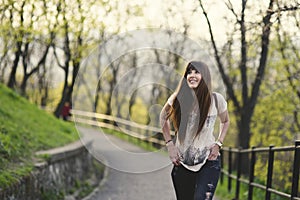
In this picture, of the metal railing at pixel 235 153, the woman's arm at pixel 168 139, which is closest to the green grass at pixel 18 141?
the metal railing at pixel 235 153

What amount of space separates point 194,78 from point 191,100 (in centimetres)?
19

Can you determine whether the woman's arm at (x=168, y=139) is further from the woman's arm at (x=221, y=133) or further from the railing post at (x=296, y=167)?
the railing post at (x=296, y=167)

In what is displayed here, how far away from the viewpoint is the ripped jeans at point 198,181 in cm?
491

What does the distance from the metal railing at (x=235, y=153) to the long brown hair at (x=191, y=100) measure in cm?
211

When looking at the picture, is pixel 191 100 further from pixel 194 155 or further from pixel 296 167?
pixel 296 167

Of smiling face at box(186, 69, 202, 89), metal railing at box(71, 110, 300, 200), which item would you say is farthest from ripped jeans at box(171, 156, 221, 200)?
metal railing at box(71, 110, 300, 200)

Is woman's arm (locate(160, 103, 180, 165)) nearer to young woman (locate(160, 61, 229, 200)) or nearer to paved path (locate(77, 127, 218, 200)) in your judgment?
young woman (locate(160, 61, 229, 200))

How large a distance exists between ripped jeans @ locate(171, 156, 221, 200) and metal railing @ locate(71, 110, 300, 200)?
6.26 feet

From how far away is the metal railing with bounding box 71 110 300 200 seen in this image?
22.1ft

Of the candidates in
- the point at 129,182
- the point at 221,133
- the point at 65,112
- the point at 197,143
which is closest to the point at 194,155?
the point at 197,143

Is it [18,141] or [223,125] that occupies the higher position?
[223,125]

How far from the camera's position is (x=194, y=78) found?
16.2ft

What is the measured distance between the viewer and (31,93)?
4650 cm

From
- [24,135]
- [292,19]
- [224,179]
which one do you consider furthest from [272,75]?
[24,135]
